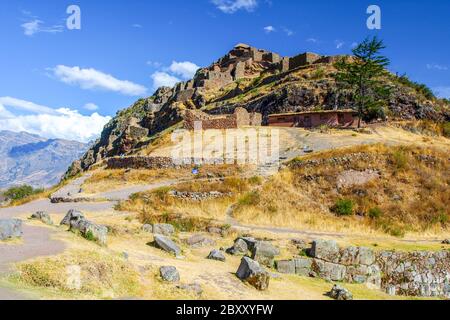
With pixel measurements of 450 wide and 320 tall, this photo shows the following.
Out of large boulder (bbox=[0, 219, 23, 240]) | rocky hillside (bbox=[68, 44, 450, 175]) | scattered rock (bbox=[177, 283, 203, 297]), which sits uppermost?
rocky hillside (bbox=[68, 44, 450, 175])

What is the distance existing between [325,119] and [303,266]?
32.8 meters

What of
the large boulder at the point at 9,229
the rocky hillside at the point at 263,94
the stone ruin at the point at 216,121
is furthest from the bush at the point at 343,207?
the rocky hillside at the point at 263,94

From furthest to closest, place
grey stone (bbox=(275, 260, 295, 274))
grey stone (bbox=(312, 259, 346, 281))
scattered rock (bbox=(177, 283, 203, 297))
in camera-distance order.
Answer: grey stone (bbox=(312, 259, 346, 281)), grey stone (bbox=(275, 260, 295, 274)), scattered rock (bbox=(177, 283, 203, 297))

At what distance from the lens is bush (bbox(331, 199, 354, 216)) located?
79.5 ft

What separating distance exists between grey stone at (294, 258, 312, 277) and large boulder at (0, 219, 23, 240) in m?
9.00

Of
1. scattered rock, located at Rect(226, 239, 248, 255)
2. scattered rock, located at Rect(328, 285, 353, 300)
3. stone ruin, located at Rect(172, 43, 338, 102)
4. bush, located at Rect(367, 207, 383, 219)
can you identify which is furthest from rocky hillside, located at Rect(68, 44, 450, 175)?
scattered rock, located at Rect(328, 285, 353, 300)

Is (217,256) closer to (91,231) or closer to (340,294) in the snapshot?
(91,231)

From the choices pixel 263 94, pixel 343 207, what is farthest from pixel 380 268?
pixel 263 94

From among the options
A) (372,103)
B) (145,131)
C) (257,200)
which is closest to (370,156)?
(257,200)

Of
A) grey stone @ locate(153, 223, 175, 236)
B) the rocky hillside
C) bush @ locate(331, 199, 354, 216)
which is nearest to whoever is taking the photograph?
grey stone @ locate(153, 223, 175, 236)

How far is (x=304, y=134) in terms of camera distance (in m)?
41.2

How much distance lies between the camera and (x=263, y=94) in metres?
63.3

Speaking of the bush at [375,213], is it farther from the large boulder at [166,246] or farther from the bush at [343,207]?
the large boulder at [166,246]

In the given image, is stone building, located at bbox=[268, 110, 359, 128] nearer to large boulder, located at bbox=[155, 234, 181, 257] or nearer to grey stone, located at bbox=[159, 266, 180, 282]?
large boulder, located at bbox=[155, 234, 181, 257]
